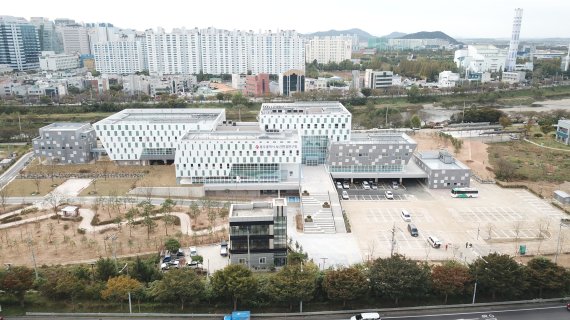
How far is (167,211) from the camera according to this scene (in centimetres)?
3041

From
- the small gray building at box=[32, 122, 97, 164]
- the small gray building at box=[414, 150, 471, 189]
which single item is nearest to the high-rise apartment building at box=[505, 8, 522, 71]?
the small gray building at box=[414, 150, 471, 189]

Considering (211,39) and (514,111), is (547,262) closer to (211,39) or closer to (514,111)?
(514,111)

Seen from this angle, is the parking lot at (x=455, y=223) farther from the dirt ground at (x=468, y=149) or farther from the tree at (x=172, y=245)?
the tree at (x=172, y=245)

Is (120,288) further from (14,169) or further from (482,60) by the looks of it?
(482,60)

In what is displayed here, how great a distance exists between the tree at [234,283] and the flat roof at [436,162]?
2242 cm

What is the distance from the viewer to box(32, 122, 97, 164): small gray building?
132 ft

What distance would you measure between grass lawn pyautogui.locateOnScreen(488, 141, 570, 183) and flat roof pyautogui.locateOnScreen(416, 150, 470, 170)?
5.45m

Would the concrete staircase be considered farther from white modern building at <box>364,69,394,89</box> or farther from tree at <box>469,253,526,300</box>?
white modern building at <box>364,69,394,89</box>

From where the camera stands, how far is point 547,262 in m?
20.5

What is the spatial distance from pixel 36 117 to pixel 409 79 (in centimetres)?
7291

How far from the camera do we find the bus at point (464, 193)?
34.1 metres

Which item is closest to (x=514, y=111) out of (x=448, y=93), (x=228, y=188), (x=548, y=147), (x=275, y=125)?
(x=448, y=93)

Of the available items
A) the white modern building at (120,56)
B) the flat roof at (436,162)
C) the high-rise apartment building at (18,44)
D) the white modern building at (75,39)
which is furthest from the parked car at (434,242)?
the white modern building at (75,39)

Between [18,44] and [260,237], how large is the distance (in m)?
111
